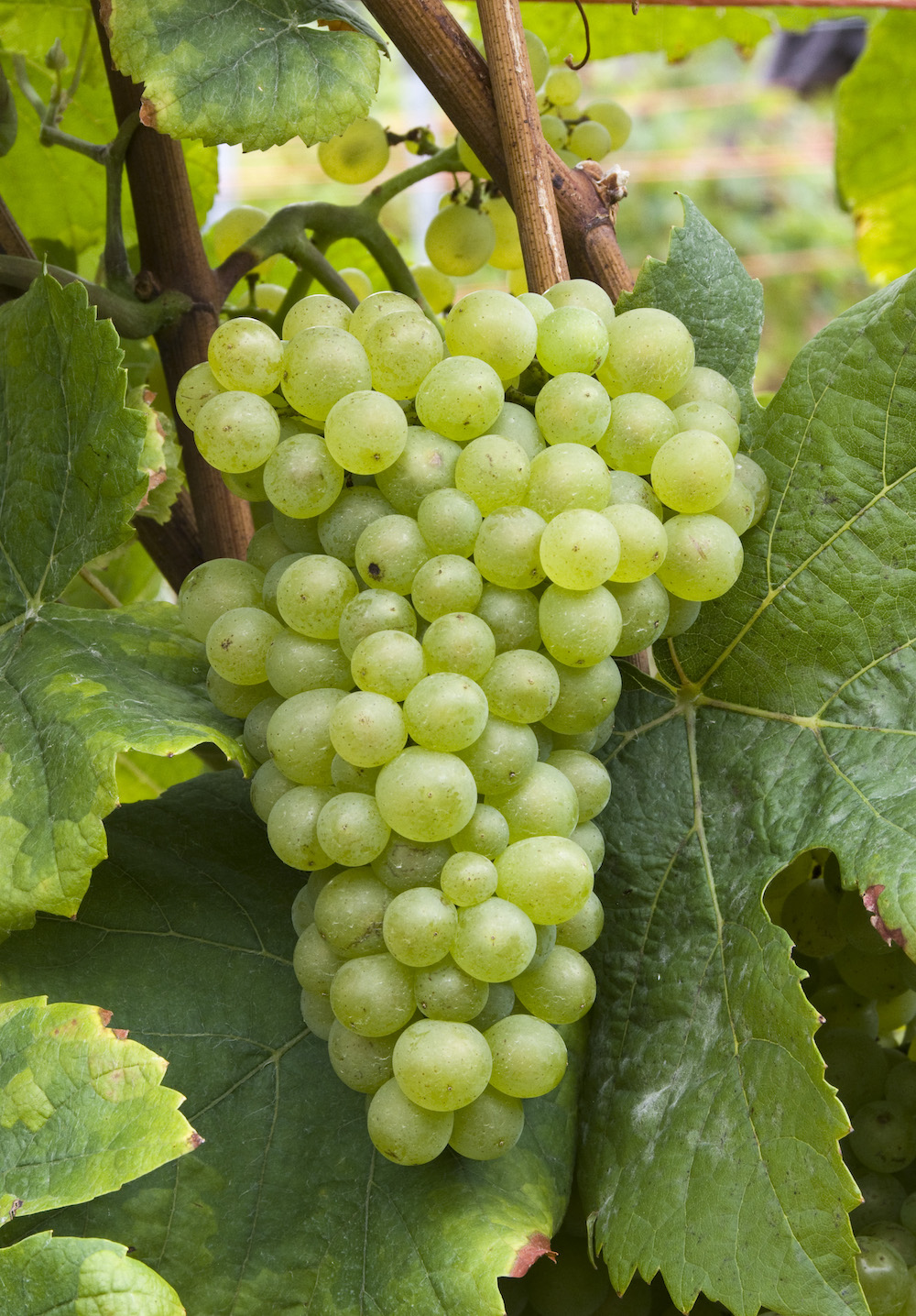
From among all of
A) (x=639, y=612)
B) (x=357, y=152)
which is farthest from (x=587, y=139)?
(x=639, y=612)

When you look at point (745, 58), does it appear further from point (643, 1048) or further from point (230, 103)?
point (643, 1048)

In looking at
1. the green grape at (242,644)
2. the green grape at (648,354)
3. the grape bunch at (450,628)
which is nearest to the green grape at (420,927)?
the grape bunch at (450,628)

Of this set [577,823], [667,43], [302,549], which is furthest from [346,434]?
[667,43]

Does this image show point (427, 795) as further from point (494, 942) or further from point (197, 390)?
point (197, 390)

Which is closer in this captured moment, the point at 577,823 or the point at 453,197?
the point at 577,823

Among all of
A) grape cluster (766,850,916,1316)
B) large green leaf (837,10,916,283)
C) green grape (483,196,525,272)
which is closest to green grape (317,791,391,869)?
grape cluster (766,850,916,1316)

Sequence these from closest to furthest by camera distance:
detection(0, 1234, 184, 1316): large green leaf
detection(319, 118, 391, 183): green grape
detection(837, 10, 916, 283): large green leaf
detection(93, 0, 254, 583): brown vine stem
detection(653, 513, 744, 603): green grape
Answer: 1. detection(0, 1234, 184, 1316): large green leaf
2. detection(653, 513, 744, 603): green grape
3. detection(93, 0, 254, 583): brown vine stem
4. detection(319, 118, 391, 183): green grape
5. detection(837, 10, 916, 283): large green leaf

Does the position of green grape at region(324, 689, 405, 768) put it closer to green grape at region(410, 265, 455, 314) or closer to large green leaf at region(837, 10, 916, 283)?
green grape at region(410, 265, 455, 314)
